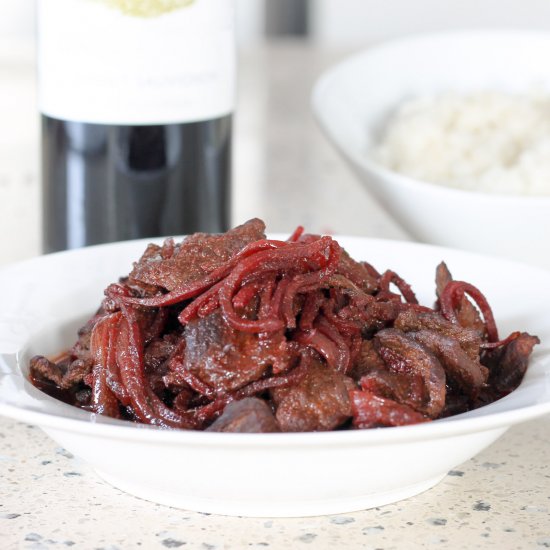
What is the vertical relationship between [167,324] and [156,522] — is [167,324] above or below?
above

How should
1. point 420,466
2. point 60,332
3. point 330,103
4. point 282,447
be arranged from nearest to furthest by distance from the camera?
point 282,447 → point 420,466 → point 60,332 → point 330,103

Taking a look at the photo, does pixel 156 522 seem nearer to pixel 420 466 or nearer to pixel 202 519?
pixel 202 519

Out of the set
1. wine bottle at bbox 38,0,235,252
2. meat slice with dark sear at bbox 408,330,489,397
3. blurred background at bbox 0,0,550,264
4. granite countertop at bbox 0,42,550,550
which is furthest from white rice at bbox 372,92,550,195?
meat slice with dark sear at bbox 408,330,489,397

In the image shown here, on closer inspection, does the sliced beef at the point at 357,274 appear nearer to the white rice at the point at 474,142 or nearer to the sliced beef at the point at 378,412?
the sliced beef at the point at 378,412

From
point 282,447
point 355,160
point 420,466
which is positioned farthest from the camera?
point 355,160

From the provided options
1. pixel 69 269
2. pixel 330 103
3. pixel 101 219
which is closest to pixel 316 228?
pixel 330 103

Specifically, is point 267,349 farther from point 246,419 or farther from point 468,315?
point 468,315

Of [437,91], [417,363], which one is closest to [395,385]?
[417,363]

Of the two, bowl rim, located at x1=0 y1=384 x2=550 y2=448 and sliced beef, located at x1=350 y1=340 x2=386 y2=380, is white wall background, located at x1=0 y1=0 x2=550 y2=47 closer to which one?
sliced beef, located at x1=350 y1=340 x2=386 y2=380
